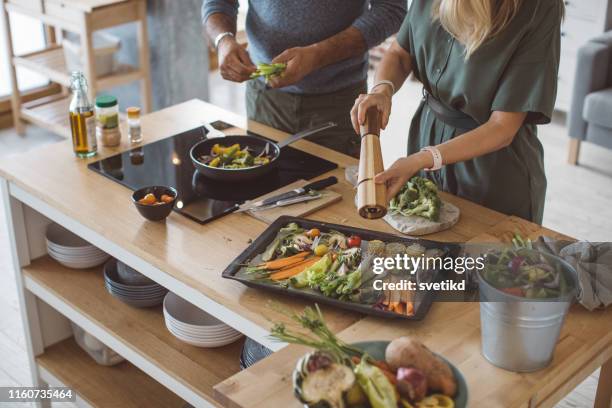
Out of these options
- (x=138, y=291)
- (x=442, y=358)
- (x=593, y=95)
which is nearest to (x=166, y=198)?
(x=138, y=291)

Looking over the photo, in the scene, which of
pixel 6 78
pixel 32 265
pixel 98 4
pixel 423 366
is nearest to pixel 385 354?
pixel 423 366

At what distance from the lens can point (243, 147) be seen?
2.44 meters

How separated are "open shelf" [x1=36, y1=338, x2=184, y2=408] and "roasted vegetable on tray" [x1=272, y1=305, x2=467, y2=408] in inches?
43.7

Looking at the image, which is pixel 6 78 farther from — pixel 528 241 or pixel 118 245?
pixel 528 241

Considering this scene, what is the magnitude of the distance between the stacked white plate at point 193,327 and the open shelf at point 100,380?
34cm

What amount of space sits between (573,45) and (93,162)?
3.61 m

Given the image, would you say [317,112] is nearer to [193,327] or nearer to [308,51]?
[308,51]

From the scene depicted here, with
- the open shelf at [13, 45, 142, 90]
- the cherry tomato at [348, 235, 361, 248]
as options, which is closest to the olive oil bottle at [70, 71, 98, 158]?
the cherry tomato at [348, 235, 361, 248]

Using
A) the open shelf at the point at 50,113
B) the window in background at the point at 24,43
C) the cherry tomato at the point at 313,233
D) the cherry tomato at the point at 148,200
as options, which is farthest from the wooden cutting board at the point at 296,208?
the window in background at the point at 24,43

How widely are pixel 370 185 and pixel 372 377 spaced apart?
0.55 meters

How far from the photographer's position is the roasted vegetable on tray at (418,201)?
6.56 feet

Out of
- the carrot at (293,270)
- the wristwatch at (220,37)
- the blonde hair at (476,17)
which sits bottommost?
the carrot at (293,270)

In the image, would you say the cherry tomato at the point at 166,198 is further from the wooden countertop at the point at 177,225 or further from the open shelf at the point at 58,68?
the open shelf at the point at 58,68

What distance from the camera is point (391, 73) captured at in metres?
2.26
